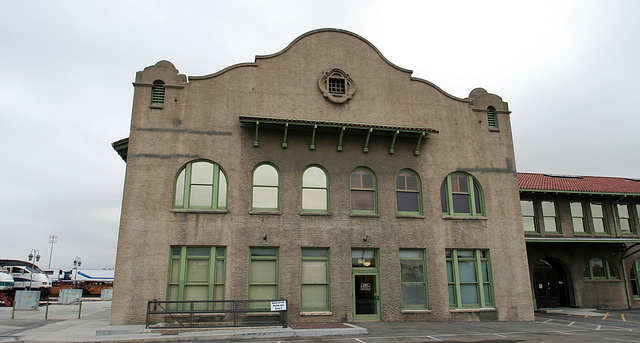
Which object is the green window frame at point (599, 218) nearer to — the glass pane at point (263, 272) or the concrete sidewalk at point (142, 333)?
the concrete sidewalk at point (142, 333)

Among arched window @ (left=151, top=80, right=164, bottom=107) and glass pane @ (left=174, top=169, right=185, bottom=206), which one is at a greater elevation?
arched window @ (left=151, top=80, right=164, bottom=107)

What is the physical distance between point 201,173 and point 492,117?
12925mm

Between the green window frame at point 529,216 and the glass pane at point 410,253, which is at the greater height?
the green window frame at point 529,216

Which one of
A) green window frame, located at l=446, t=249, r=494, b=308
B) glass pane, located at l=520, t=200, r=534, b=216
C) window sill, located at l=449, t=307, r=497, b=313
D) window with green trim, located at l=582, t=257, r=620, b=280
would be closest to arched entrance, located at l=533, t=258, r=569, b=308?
window with green trim, located at l=582, t=257, r=620, b=280

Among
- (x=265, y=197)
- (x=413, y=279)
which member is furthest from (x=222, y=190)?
(x=413, y=279)

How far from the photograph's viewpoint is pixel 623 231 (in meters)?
24.7

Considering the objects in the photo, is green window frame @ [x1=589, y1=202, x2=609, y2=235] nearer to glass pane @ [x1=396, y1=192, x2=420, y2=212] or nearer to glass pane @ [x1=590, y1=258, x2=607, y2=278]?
glass pane @ [x1=590, y1=258, x2=607, y2=278]

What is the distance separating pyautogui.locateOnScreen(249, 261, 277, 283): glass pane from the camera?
51.0 feet

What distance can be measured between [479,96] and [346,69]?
619cm

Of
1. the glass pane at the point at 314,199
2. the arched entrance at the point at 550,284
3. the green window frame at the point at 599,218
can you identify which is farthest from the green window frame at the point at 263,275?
the green window frame at the point at 599,218

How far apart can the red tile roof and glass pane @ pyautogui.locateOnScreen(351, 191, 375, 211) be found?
9.99 meters

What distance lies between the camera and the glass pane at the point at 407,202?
1725 cm

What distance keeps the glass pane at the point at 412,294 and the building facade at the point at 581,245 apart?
8.89 m

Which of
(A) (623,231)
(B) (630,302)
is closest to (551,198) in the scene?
(A) (623,231)
